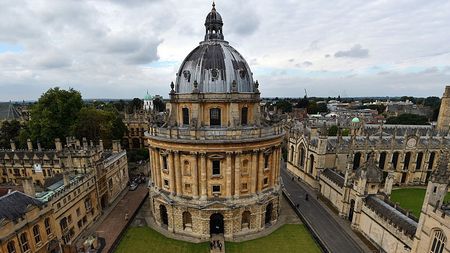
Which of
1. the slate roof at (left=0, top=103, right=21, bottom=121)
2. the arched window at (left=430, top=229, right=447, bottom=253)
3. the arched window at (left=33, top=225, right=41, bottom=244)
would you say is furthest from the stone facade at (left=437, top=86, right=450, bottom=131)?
the slate roof at (left=0, top=103, right=21, bottom=121)

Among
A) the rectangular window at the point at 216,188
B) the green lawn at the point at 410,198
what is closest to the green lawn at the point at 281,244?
the rectangular window at the point at 216,188

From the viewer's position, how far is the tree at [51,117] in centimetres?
5441

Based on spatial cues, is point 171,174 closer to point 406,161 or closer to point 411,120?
point 406,161

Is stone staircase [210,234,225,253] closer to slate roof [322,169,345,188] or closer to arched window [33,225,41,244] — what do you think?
arched window [33,225,41,244]

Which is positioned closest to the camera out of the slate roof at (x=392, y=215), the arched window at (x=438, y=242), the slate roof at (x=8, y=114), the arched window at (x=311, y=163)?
the arched window at (x=438, y=242)

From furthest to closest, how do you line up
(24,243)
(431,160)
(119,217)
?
(431,160)
(119,217)
(24,243)

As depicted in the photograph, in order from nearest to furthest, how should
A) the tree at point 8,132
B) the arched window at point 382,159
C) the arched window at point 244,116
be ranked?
the arched window at point 244,116 → the arched window at point 382,159 → the tree at point 8,132

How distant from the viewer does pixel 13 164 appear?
45781mm

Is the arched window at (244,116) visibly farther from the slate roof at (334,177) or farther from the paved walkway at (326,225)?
the slate roof at (334,177)

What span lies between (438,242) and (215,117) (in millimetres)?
24447

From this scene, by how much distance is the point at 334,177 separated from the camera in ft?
134

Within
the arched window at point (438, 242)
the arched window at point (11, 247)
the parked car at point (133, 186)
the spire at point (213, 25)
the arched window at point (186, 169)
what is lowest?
the parked car at point (133, 186)

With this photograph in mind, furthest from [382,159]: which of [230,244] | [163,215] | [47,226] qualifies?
[47,226]

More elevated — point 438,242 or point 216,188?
point 216,188
